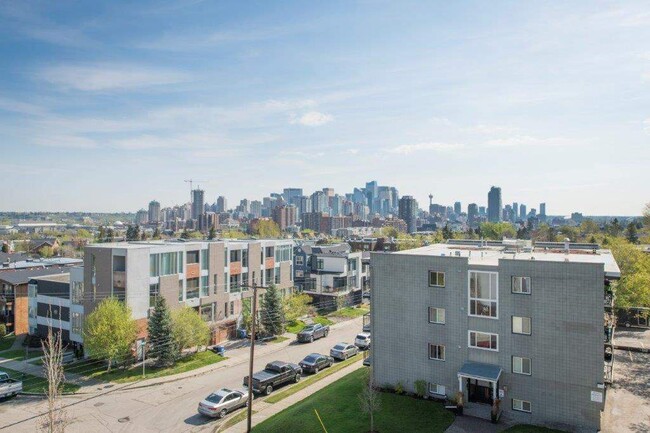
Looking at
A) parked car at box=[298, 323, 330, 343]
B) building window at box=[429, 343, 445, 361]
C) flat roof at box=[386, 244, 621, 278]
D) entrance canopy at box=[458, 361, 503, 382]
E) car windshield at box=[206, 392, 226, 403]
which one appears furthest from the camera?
parked car at box=[298, 323, 330, 343]

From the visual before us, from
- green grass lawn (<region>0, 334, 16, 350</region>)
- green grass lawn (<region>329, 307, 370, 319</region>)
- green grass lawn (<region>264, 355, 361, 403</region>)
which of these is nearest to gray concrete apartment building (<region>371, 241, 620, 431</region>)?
green grass lawn (<region>264, 355, 361, 403</region>)

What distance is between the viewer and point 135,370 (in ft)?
118

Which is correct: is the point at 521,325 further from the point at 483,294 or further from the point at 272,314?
the point at 272,314

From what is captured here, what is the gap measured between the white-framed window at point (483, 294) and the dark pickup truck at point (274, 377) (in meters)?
14.1

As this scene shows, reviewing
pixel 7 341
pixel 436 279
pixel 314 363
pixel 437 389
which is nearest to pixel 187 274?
pixel 314 363

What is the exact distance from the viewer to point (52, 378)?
1440 centimetres

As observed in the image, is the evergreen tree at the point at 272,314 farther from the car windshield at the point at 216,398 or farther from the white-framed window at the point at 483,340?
the white-framed window at the point at 483,340

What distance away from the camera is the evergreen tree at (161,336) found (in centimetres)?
3647

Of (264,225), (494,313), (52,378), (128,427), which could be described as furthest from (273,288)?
(264,225)

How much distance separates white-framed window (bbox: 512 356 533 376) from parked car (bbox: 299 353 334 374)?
15696 mm

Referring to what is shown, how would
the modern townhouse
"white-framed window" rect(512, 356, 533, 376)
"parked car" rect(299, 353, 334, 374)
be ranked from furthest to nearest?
the modern townhouse → "parked car" rect(299, 353, 334, 374) → "white-framed window" rect(512, 356, 533, 376)

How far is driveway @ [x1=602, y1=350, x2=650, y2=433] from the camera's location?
2253cm

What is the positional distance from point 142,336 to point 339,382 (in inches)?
730

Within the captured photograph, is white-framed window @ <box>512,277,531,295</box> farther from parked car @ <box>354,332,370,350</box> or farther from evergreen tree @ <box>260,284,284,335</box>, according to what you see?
evergreen tree @ <box>260,284,284,335</box>
